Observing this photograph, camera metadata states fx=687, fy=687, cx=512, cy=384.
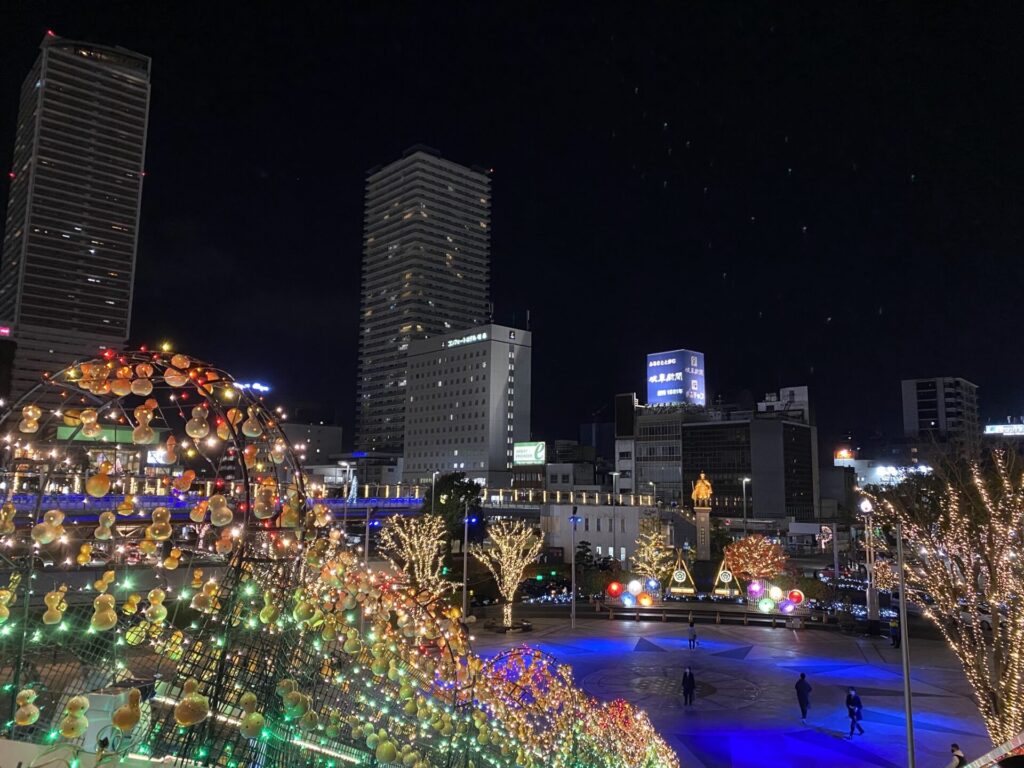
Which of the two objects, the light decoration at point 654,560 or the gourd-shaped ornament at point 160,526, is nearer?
the gourd-shaped ornament at point 160,526

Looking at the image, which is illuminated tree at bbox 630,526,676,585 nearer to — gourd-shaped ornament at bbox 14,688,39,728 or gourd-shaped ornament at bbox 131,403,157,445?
gourd-shaped ornament at bbox 131,403,157,445

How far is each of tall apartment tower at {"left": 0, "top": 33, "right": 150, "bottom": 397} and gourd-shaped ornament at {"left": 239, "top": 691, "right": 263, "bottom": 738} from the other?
178744 millimetres

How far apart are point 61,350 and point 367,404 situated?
231ft

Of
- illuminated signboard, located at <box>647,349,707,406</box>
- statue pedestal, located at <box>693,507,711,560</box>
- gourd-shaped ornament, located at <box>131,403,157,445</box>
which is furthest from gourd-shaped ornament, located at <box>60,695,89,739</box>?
illuminated signboard, located at <box>647,349,707,406</box>

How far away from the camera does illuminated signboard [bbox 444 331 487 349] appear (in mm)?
137625

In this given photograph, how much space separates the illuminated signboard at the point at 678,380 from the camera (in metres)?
108

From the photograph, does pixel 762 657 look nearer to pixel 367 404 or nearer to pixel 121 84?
pixel 367 404

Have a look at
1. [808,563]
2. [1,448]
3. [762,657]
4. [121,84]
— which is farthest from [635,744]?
[121,84]

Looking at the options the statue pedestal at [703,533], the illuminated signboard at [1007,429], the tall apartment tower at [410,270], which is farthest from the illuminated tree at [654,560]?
the tall apartment tower at [410,270]

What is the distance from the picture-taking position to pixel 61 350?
159m

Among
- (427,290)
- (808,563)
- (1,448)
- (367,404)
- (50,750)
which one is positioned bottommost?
(808,563)

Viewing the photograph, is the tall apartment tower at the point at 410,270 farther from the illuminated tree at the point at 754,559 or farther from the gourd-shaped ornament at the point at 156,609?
the gourd-shaped ornament at the point at 156,609

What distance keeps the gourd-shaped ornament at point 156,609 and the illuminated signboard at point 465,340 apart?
13033 centimetres

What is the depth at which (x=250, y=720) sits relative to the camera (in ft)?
17.0
